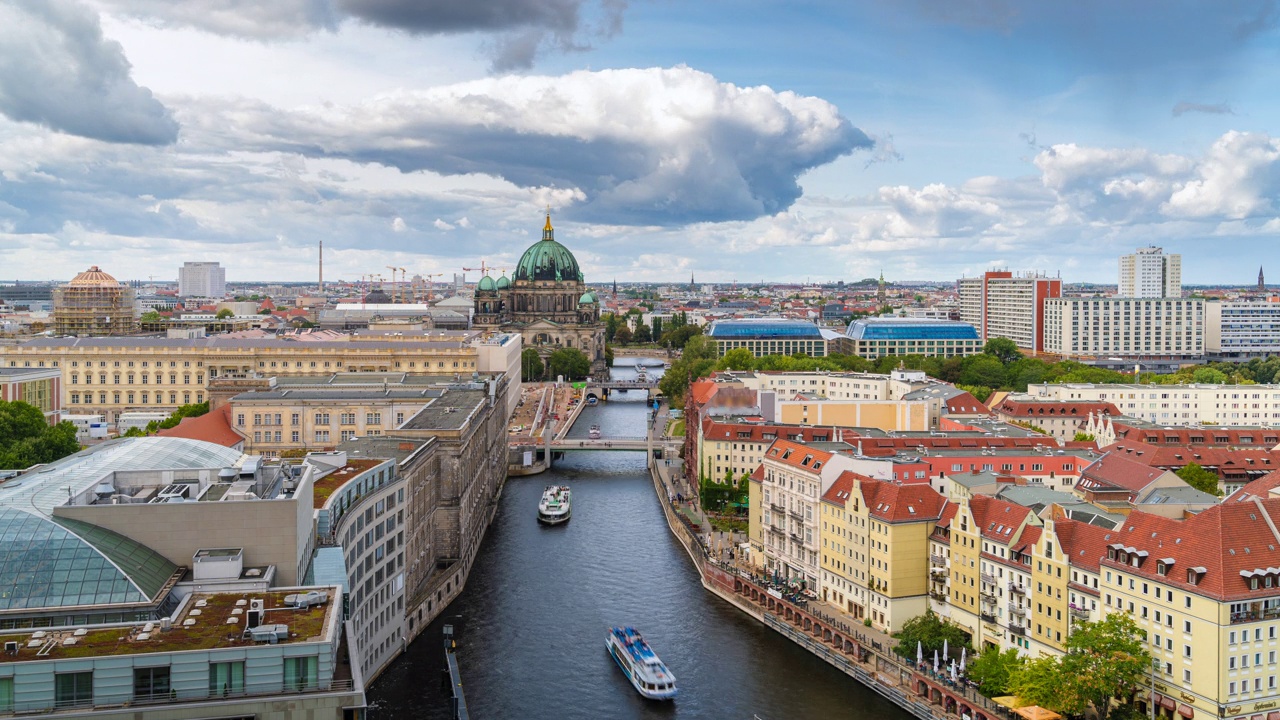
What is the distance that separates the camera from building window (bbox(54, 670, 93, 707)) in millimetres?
23719

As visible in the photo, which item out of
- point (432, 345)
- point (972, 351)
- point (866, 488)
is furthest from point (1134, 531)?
point (972, 351)

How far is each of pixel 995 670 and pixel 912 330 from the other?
14384 cm

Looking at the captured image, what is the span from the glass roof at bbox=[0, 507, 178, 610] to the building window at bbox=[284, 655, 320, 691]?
554 centimetres

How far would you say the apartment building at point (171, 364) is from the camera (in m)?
108

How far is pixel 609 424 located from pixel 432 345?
2782cm

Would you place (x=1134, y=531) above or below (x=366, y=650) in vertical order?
A: above

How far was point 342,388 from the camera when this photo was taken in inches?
3425

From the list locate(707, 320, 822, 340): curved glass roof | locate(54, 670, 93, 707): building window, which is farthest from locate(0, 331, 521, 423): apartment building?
locate(707, 320, 822, 340): curved glass roof

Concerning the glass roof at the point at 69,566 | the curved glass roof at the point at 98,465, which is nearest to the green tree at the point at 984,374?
the curved glass roof at the point at 98,465

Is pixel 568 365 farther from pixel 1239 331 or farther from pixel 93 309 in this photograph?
pixel 1239 331

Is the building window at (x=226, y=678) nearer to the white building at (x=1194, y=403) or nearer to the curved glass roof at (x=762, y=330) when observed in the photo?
the white building at (x=1194, y=403)

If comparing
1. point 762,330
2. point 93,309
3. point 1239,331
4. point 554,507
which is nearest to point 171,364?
point 554,507

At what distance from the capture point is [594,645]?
55.2 metres

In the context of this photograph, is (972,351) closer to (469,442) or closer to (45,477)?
(469,442)
